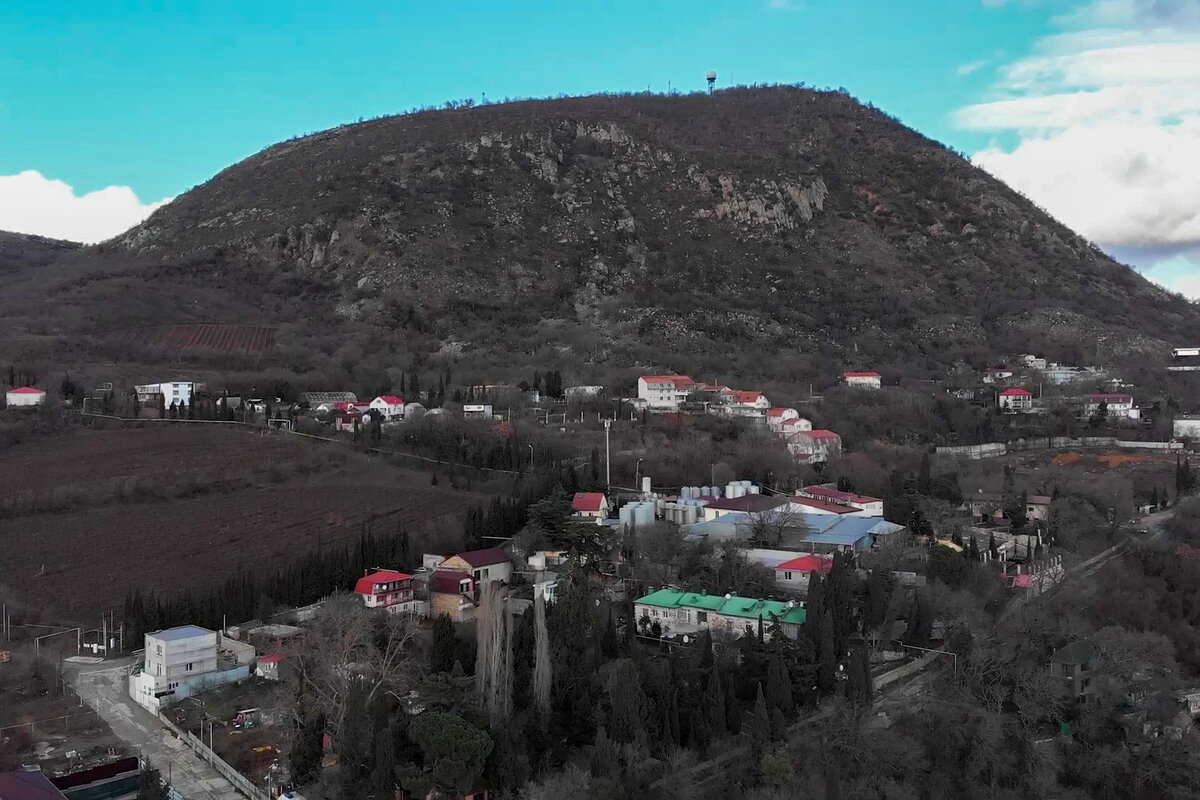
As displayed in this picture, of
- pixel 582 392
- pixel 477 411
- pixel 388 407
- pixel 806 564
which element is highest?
pixel 582 392

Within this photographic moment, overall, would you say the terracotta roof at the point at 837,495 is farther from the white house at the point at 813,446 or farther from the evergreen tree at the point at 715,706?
the evergreen tree at the point at 715,706

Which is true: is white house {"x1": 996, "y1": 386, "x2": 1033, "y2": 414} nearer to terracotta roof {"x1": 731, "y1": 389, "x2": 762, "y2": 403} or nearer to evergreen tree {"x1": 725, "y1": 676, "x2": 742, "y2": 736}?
terracotta roof {"x1": 731, "y1": 389, "x2": 762, "y2": 403}

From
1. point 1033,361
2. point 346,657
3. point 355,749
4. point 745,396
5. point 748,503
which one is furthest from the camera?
point 1033,361

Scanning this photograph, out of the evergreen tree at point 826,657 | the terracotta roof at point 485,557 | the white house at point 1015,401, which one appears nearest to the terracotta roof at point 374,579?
the terracotta roof at point 485,557

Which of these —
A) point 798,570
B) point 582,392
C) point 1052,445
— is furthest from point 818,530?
point 1052,445

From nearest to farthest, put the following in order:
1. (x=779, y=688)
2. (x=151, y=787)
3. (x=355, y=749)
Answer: (x=151, y=787), (x=355, y=749), (x=779, y=688)

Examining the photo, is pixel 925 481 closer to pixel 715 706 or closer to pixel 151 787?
pixel 715 706

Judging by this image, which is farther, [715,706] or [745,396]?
[745,396]
